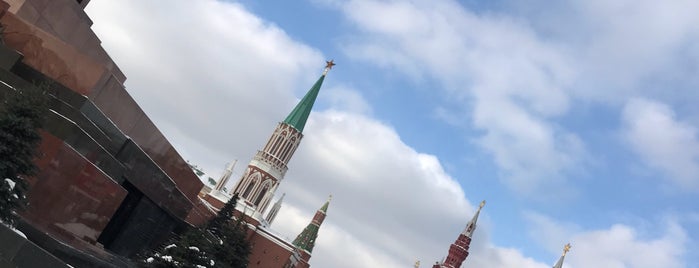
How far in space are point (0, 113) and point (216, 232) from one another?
15852 millimetres

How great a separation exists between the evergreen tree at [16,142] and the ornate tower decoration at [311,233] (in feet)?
176

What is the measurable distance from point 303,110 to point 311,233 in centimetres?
1339

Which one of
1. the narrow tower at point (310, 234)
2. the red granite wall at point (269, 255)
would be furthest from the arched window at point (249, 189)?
the narrow tower at point (310, 234)

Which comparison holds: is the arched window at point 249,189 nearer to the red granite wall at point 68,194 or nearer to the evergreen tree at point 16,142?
the red granite wall at point 68,194

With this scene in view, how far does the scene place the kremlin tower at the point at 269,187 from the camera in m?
48.3

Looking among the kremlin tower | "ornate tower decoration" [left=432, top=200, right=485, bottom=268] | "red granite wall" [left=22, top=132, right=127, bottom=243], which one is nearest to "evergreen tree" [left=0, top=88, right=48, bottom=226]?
"red granite wall" [left=22, top=132, right=127, bottom=243]

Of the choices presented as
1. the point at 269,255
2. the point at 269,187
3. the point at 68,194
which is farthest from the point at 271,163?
the point at 68,194

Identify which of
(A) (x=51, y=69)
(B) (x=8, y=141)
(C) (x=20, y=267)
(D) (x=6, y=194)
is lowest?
(C) (x=20, y=267)

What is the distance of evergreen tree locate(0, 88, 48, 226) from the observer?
8883mm

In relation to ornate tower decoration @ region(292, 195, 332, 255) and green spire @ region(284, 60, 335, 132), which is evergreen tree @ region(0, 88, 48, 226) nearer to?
green spire @ region(284, 60, 335, 132)

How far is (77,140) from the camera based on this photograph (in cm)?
1231

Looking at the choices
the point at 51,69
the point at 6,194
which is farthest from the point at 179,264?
the point at 6,194

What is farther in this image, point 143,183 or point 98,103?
point 143,183

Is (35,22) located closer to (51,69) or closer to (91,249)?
(51,69)
